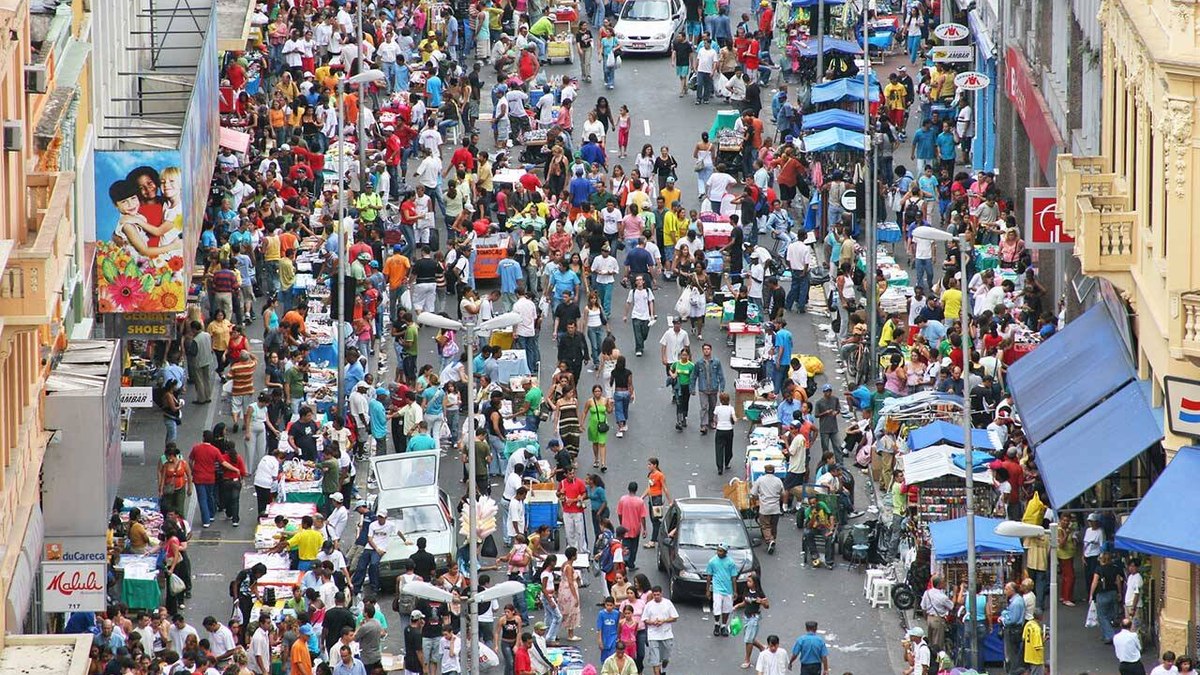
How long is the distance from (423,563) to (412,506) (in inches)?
68.6

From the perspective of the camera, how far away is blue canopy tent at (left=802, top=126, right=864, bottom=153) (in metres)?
60.2

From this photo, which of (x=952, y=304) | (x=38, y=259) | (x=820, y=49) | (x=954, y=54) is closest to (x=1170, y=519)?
(x=952, y=304)

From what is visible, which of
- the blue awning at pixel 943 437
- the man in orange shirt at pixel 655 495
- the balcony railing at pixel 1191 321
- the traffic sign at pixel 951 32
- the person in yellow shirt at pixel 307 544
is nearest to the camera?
the balcony railing at pixel 1191 321

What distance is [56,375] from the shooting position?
41031mm

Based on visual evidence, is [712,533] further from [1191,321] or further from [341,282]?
[341,282]

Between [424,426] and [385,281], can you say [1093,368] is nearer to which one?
[424,426]

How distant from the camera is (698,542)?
4278 centimetres

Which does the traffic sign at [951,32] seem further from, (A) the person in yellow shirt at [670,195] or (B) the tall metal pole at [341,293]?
(B) the tall metal pole at [341,293]

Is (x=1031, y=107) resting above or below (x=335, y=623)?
above

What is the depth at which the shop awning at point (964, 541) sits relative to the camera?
4100 cm

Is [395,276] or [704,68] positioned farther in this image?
[704,68]

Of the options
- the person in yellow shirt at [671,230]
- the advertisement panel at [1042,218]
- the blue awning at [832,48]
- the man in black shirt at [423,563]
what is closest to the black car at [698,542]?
the man in black shirt at [423,563]

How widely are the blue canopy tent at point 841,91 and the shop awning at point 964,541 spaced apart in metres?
23.1

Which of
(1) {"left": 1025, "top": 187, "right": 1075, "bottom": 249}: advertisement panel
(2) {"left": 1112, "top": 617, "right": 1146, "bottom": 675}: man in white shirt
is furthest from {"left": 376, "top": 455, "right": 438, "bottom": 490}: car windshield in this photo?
(2) {"left": 1112, "top": 617, "right": 1146, "bottom": 675}: man in white shirt
